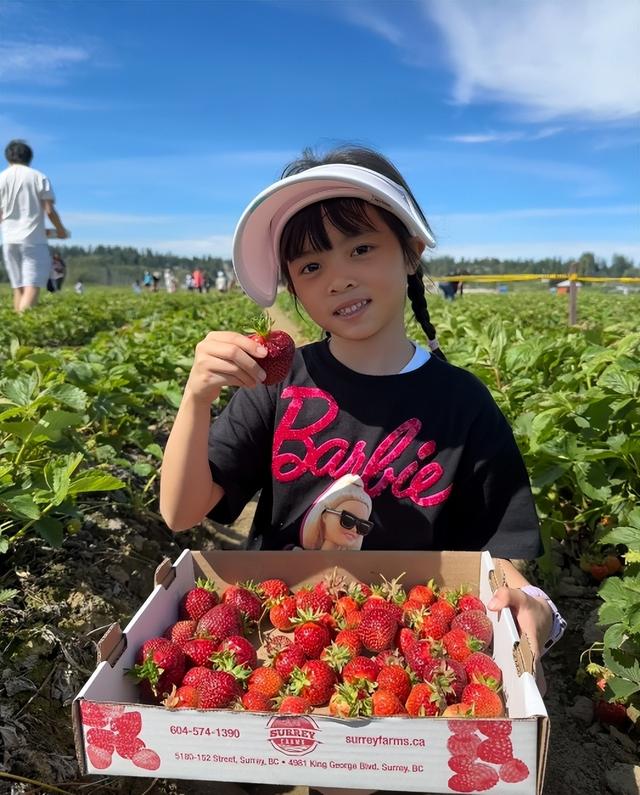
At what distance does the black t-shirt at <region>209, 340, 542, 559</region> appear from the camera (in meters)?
1.95

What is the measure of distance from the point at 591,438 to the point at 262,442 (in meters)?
1.30

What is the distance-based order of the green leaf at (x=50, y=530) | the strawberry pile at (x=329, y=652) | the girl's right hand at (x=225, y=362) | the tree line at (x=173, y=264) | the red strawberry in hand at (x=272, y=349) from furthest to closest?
the tree line at (x=173, y=264)
the green leaf at (x=50, y=530)
the red strawberry in hand at (x=272, y=349)
the girl's right hand at (x=225, y=362)
the strawberry pile at (x=329, y=652)

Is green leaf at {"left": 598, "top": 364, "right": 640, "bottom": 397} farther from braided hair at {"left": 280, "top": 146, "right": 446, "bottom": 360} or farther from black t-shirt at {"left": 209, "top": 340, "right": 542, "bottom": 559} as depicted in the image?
braided hair at {"left": 280, "top": 146, "right": 446, "bottom": 360}

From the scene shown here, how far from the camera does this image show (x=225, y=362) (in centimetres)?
154

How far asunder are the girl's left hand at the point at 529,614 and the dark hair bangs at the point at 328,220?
3.11 feet

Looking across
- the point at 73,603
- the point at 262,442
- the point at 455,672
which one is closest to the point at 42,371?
the point at 73,603

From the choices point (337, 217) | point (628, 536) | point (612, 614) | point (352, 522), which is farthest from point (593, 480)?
point (337, 217)

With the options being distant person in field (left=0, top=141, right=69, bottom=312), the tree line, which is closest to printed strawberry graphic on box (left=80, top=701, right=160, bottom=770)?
distant person in field (left=0, top=141, right=69, bottom=312)

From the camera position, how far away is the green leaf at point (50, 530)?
2.13m

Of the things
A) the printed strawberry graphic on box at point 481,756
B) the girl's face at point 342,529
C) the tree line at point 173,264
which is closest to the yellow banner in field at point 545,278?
the girl's face at point 342,529

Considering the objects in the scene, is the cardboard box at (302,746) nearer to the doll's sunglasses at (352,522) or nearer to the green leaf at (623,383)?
the doll's sunglasses at (352,522)

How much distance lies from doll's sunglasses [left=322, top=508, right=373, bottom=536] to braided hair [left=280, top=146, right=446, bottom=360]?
638 millimetres

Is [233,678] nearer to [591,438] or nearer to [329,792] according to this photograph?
[329,792]

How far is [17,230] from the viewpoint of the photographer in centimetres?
830
